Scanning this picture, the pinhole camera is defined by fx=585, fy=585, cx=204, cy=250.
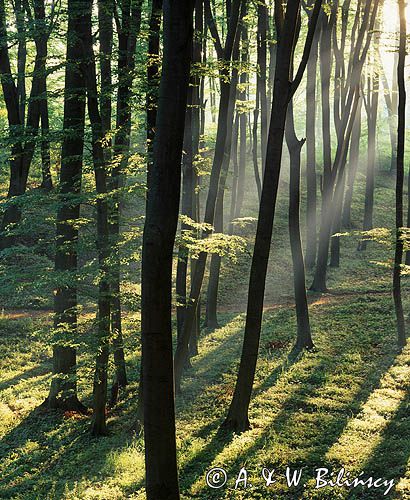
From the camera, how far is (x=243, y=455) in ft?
32.5

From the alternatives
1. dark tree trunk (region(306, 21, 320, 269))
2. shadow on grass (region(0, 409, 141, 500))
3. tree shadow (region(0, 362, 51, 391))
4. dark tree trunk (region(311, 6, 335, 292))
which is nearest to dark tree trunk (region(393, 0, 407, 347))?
dark tree trunk (region(311, 6, 335, 292))

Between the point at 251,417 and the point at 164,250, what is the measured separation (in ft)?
21.7

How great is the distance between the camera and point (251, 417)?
38.7ft

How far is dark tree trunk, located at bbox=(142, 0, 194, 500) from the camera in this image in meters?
6.11

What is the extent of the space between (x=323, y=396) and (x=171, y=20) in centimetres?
930

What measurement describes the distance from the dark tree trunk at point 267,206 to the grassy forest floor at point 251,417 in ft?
2.92

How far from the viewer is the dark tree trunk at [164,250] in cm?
611

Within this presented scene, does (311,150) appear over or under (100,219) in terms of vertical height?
over

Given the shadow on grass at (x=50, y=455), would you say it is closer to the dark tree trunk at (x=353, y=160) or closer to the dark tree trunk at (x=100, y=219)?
the dark tree trunk at (x=100, y=219)

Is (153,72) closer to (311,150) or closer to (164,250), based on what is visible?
(164,250)

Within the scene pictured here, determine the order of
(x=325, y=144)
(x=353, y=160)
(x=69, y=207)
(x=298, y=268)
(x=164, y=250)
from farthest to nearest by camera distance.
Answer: (x=353, y=160)
(x=325, y=144)
(x=298, y=268)
(x=69, y=207)
(x=164, y=250)

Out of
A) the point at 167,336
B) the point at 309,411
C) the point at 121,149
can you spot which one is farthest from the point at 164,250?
the point at 309,411

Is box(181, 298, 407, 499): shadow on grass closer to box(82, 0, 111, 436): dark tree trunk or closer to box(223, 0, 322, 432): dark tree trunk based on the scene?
box(223, 0, 322, 432): dark tree trunk

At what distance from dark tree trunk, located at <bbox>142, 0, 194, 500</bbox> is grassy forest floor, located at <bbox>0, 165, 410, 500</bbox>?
8.60 ft
